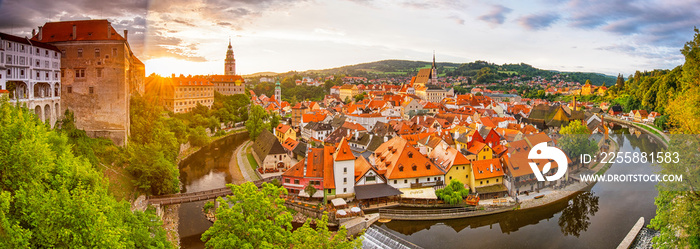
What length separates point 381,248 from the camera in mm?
13789

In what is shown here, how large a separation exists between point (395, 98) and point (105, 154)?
40.8 metres

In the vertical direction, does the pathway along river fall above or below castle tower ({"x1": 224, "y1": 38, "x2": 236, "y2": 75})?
below

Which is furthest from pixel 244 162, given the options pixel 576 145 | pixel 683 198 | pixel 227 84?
pixel 227 84

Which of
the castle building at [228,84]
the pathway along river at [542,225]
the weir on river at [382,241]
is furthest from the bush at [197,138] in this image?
the castle building at [228,84]

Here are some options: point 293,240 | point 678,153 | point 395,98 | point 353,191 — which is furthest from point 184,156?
point 395,98

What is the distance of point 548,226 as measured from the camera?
16578mm

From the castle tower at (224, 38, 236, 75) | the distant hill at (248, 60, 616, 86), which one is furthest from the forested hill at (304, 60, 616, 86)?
the castle tower at (224, 38, 236, 75)

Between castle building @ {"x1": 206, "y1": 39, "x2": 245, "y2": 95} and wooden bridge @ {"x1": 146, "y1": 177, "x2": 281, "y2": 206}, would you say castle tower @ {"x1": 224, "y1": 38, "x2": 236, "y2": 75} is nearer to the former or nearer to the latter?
castle building @ {"x1": 206, "y1": 39, "x2": 245, "y2": 95}

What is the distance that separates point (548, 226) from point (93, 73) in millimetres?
22595

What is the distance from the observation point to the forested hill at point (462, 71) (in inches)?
5428

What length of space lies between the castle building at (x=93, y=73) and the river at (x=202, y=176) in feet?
A: 14.9

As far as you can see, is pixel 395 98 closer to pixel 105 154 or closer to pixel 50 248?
pixel 105 154
